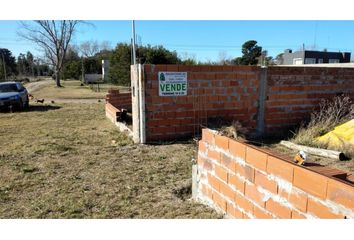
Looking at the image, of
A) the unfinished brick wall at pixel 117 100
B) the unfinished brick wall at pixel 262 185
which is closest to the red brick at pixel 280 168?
the unfinished brick wall at pixel 262 185

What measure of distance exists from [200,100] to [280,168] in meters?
4.86

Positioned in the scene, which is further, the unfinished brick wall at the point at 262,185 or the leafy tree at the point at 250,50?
the leafy tree at the point at 250,50

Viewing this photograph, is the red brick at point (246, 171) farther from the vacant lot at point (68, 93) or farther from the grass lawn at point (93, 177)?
the vacant lot at point (68, 93)

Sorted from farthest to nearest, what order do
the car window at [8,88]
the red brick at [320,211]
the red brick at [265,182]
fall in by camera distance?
the car window at [8,88], the red brick at [265,182], the red brick at [320,211]

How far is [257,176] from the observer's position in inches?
113

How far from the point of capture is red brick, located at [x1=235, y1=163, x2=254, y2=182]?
2.95 metres

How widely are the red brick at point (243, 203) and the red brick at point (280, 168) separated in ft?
1.52

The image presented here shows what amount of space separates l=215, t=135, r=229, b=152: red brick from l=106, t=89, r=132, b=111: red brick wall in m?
9.17

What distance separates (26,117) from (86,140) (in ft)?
19.6

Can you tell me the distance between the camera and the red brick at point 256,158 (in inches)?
109

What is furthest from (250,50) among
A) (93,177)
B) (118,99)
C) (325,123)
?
(93,177)

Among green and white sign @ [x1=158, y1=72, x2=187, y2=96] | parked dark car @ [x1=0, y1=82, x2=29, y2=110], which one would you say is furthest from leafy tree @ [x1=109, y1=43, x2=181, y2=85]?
green and white sign @ [x1=158, y1=72, x2=187, y2=96]
